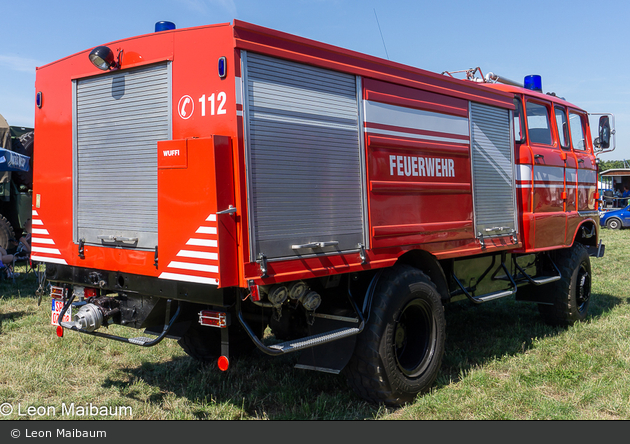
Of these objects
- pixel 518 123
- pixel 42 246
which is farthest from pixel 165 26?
pixel 518 123

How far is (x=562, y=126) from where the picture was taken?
285 inches

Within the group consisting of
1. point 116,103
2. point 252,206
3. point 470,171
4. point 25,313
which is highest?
point 116,103

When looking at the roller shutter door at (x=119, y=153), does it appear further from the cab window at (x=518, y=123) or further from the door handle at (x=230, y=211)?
the cab window at (x=518, y=123)

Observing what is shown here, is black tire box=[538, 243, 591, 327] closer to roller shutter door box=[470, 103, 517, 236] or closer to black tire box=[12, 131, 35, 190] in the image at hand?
roller shutter door box=[470, 103, 517, 236]

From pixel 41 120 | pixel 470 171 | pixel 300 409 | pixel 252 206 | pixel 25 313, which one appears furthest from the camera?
pixel 25 313

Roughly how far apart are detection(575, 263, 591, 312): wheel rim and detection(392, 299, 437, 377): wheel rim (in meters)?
3.52

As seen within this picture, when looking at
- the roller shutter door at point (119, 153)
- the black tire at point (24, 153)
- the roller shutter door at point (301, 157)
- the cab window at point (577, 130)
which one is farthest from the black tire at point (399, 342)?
the black tire at point (24, 153)

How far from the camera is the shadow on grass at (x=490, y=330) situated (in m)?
5.52

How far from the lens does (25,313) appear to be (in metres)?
7.33

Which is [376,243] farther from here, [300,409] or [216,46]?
[216,46]

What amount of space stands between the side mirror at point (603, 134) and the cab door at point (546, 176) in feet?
3.42

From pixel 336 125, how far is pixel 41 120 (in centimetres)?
268

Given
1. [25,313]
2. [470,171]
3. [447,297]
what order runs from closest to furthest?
[447,297]
[470,171]
[25,313]
